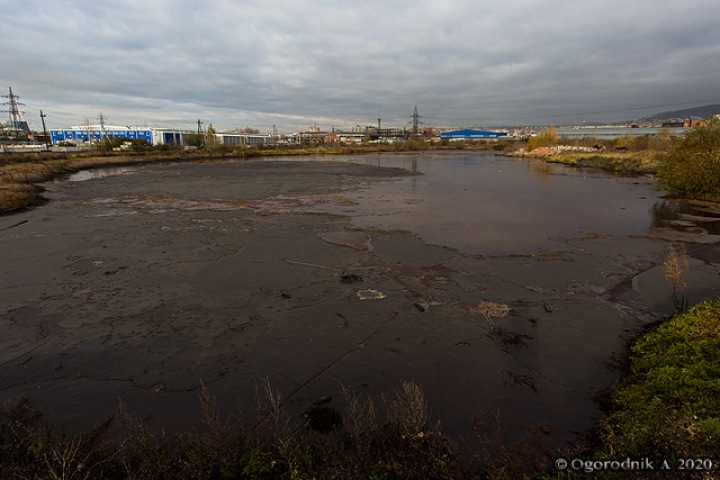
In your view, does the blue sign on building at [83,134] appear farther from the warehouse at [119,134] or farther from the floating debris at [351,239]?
the floating debris at [351,239]

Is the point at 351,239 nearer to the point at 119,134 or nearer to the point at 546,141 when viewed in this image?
the point at 546,141

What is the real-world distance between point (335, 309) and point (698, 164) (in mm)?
20326

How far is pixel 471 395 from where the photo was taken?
4.68 m

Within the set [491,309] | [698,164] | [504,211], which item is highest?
[698,164]

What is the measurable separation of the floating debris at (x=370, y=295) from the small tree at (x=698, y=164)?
18995mm

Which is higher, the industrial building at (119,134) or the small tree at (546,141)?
the industrial building at (119,134)

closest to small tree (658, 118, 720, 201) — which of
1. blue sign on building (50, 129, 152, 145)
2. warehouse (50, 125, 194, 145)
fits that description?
warehouse (50, 125, 194, 145)

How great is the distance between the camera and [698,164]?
57.7ft

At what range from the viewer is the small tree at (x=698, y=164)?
17.3 meters

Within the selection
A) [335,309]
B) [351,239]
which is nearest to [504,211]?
[351,239]

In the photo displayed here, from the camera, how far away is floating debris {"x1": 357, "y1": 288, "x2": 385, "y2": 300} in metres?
7.34

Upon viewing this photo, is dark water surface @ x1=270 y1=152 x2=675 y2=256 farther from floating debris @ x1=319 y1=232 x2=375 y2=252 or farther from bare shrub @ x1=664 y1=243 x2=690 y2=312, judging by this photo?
bare shrub @ x1=664 y1=243 x2=690 y2=312

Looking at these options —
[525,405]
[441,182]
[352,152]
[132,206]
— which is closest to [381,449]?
[525,405]

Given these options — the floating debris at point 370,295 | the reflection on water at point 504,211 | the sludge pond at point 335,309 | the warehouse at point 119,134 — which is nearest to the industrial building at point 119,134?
the warehouse at point 119,134
